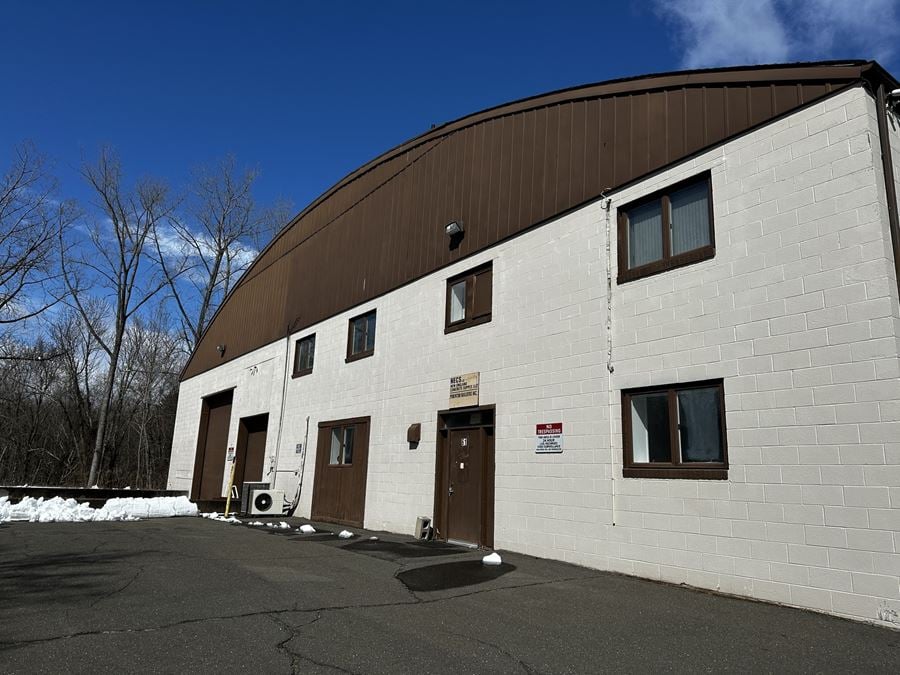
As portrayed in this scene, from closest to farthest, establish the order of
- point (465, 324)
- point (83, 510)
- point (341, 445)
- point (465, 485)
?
1. point (465, 485)
2. point (465, 324)
3. point (83, 510)
4. point (341, 445)

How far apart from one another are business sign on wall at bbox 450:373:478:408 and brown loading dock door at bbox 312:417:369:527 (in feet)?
10.9

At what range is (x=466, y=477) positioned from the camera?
11344 mm

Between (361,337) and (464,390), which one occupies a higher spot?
(361,337)

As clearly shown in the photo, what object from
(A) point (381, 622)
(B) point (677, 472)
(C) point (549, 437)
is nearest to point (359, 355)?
(C) point (549, 437)

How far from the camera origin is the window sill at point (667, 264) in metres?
8.15

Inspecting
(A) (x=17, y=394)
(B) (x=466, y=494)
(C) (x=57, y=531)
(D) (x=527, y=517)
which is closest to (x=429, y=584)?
(D) (x=527, y=517)

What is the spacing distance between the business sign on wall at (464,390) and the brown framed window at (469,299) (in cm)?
100

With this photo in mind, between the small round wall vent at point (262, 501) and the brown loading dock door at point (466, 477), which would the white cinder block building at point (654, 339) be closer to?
the brown loading dock door at point (466, 477)

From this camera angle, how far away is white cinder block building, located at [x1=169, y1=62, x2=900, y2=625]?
21.3 feet

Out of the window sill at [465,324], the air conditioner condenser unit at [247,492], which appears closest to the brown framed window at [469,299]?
the window sill at [465,324]

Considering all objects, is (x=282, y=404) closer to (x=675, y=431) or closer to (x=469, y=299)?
(x=469, y=299)

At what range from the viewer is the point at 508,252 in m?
11.4

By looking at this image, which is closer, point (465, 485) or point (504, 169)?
point (465, 485)

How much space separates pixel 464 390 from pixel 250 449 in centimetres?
1173
